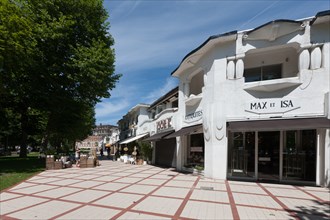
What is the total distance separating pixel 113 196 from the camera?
8320 mm

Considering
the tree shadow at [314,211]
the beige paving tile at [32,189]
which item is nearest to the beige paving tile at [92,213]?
the beige paving tile at [32,189]

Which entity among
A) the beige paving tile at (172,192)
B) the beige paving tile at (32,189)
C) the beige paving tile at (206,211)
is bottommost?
the beige paving tile at (32,189)

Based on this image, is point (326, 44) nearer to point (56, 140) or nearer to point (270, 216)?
point (270, 216)

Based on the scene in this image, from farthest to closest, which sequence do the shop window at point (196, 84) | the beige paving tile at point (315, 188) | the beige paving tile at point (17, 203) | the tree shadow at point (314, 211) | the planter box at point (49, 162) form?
the shop window at point (196, 84) < the planter box at point (49, 162) < the beige paving tile at point (315, 188) < the beige paving tile at point (17, 203) < the tree shadow at point (314, 211)

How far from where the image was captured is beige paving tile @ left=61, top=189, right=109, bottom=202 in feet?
25.9

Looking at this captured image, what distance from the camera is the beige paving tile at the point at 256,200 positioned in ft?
23.9

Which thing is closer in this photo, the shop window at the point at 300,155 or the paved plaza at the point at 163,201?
the paved plaza at the point at 163,201

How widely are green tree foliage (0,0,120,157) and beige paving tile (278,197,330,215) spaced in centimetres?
1593

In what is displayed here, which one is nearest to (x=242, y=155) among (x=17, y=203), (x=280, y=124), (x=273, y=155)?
(x=273, y=155)

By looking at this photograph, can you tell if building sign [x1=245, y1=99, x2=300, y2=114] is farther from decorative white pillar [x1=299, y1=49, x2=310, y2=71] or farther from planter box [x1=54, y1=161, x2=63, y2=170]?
planter box [x1=54, y1=161, x2=63, y2=170]

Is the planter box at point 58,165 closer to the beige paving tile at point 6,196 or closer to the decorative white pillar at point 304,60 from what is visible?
the beige paving tile at point 6,196

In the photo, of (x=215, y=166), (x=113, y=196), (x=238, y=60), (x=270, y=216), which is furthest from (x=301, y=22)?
(x=113, y=196)

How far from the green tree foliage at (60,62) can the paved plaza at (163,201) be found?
33.8 ft

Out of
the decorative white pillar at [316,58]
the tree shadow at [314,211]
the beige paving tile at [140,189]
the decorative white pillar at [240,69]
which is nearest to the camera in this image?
the tree shadow at [314,211]
